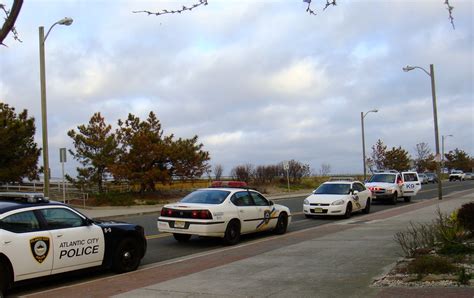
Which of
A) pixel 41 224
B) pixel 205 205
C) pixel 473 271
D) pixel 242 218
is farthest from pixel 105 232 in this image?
pixel 473 271

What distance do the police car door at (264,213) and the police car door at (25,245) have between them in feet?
23.1

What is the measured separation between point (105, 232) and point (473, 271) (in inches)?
238

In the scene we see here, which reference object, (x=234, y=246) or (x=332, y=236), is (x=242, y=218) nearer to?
(x=234, y=246)

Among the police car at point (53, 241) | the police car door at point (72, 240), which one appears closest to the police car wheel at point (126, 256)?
the police car at point (53, 241)

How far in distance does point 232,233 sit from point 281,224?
8.94 feet

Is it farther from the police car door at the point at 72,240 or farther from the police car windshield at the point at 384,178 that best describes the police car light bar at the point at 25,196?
the police car windshield at the point at 384,178

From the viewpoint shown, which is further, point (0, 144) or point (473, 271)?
point (0, 144)

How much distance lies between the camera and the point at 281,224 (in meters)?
15.4

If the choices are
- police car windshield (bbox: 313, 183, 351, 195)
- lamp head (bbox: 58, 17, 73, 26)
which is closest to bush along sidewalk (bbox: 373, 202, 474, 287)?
police car windshield (bbox: 313, 183, 351, 195)

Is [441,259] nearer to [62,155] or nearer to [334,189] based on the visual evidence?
[334,189]

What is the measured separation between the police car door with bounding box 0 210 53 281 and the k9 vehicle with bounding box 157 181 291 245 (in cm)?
474

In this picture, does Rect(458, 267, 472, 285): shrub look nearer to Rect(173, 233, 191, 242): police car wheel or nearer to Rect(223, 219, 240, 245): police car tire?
Rect(223, 219, 240, 245): police car tire

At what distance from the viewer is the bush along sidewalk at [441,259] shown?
7270 millimetres

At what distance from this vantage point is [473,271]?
7.63 meters
